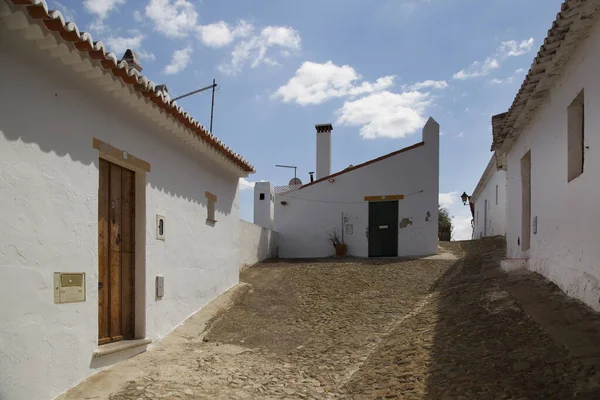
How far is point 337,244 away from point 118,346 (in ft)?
35.2

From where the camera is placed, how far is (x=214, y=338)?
251 inches

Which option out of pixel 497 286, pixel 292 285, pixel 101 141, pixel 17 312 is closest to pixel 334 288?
pixel 292 285

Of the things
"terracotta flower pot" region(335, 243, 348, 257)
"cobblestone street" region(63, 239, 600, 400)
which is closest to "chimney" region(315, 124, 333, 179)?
"terracotta flower pot" region(335, 243, 348, 257)

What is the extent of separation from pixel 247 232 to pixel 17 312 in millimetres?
9157

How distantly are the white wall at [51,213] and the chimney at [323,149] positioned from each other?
45.4 ft

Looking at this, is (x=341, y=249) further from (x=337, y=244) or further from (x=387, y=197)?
(x=387, y=197)

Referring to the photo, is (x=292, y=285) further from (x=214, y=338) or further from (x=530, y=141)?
(x=530, y=141)

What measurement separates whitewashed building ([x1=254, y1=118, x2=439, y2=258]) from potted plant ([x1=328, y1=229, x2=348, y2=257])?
0.40ft

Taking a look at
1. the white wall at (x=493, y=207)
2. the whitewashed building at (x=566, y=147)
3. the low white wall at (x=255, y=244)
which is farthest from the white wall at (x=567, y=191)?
the white wall at (x=493, y=207)

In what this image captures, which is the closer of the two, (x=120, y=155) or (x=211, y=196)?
(x=120, y=155)

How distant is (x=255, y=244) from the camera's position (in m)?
13.3

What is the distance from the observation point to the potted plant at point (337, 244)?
15.0m

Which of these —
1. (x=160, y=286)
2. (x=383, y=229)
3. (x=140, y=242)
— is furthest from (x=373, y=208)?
(x=140, y=242)

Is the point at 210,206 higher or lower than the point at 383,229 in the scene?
higher
